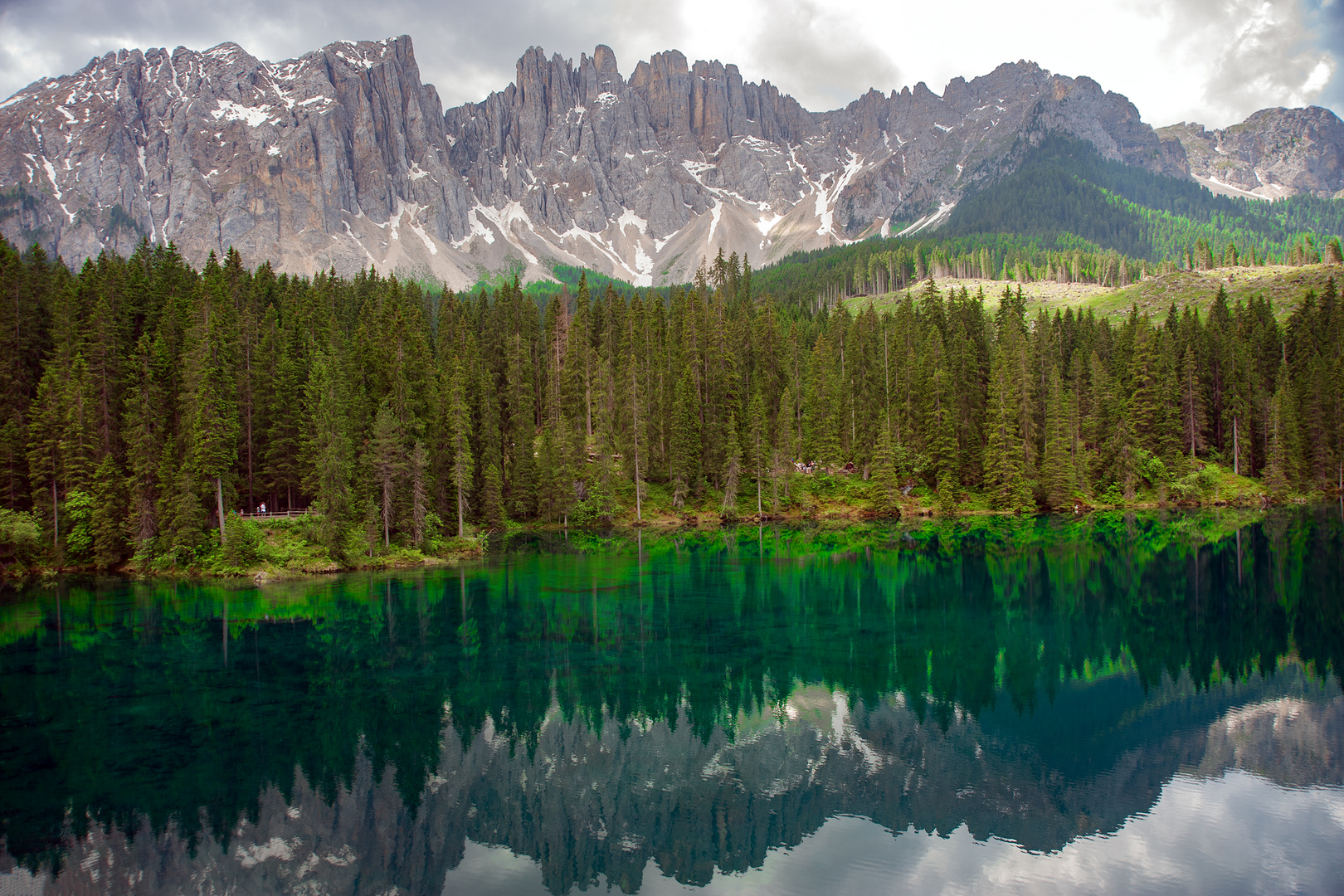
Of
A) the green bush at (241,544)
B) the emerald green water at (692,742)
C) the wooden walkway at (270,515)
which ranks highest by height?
the wooden walkway at (270,515)

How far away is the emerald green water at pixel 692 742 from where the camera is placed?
553 inches

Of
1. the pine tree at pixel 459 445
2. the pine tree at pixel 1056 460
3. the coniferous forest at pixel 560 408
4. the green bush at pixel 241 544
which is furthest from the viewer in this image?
the pine tree at pixel 1056 460

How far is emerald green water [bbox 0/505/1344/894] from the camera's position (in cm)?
1404

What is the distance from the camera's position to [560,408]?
87062 mm

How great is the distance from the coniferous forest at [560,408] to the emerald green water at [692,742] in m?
17.7

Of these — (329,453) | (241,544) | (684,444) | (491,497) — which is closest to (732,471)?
(684,444)

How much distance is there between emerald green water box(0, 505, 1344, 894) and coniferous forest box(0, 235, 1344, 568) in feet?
58.0

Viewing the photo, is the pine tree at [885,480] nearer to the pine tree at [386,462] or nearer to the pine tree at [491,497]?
the pine tree at [491,497]

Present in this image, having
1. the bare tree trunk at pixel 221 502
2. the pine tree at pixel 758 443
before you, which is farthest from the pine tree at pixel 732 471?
the bare tree trunk at pixel 221 502

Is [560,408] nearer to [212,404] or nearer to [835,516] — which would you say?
[835,516]

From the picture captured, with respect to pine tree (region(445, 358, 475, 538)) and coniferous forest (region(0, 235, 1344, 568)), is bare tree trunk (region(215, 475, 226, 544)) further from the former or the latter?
pine tree (region(445, 358, 475, 538))

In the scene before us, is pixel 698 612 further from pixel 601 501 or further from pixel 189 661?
pixel 601 501

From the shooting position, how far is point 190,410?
2039 inches

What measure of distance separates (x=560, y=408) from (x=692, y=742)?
69.5 meters
